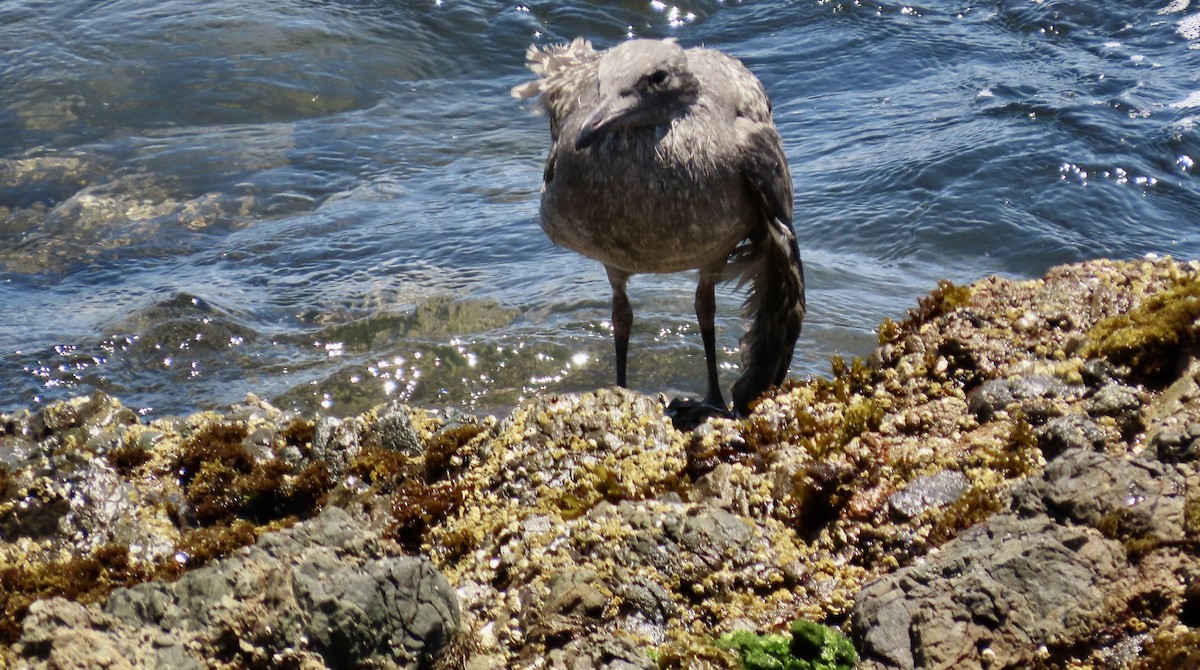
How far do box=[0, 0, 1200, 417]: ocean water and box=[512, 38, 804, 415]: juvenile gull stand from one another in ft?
4.74

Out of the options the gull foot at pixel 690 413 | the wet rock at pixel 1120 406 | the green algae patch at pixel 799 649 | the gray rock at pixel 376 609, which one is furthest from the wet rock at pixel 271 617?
the wet rock at pixel 1120 406

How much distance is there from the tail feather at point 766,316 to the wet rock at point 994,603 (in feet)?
8.80

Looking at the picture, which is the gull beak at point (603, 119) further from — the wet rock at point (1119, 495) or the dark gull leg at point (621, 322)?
the wet rock at point (1119, 495)

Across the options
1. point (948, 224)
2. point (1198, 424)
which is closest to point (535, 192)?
point (948, 224)

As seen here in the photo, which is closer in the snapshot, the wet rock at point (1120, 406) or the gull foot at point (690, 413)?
the wet rock at point (1120, 406)

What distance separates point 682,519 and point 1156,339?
1.83 meters

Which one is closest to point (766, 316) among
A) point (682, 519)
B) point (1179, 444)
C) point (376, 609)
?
point (682, 519)

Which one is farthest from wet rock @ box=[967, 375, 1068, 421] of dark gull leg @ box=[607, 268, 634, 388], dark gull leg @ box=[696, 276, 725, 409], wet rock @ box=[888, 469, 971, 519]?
dark gull leg @ box=[607, 268, 634, 388]

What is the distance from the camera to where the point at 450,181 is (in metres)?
11.0

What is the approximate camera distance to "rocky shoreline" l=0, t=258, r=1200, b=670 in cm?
316

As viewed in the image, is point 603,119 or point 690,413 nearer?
point 603,119

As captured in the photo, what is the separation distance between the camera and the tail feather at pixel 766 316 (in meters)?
5.94

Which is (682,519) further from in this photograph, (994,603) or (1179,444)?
(1179,444)

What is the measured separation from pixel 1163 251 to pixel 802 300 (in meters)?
4.05
